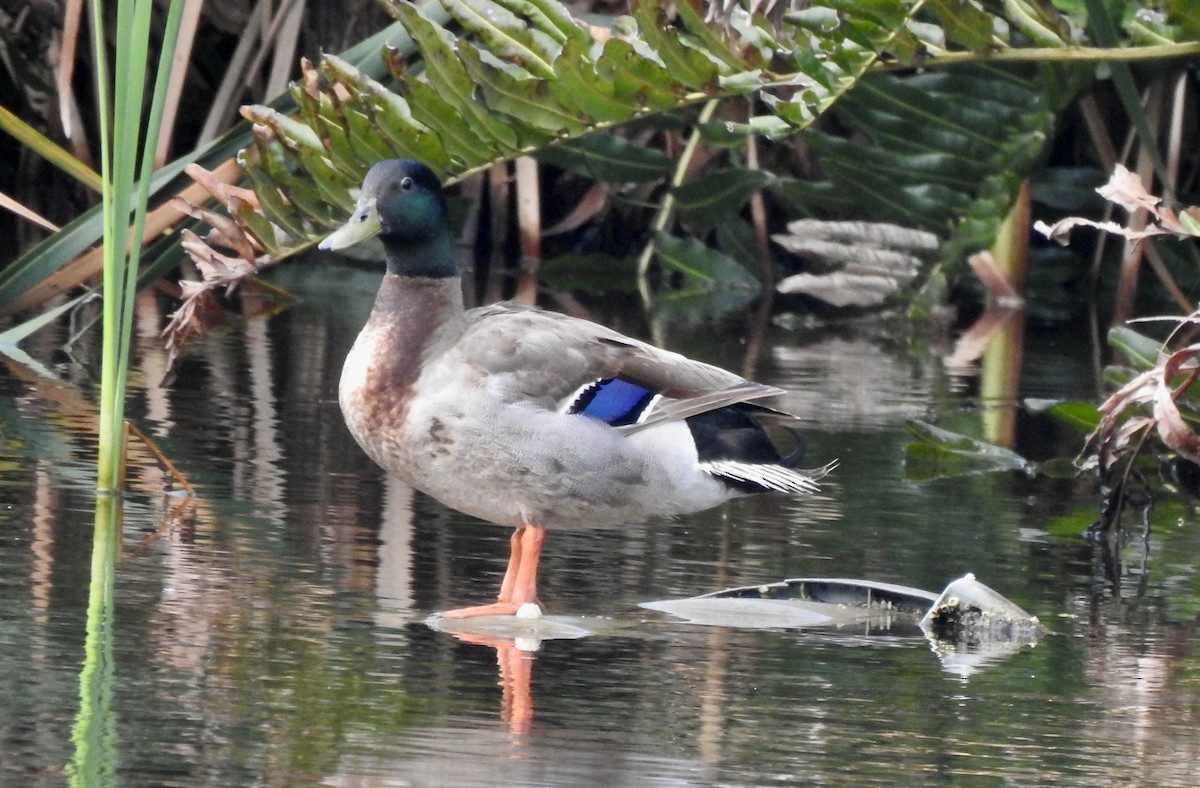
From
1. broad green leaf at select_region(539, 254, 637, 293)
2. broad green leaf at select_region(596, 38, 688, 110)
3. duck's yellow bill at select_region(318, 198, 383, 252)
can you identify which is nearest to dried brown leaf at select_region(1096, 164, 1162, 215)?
duck's yellow bill at select_region(318, 198, 383, 252)

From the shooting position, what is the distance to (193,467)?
19.3ft

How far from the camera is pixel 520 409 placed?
468cm

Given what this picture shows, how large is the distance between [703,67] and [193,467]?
2.04m

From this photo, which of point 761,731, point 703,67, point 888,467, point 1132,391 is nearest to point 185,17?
point 703,67

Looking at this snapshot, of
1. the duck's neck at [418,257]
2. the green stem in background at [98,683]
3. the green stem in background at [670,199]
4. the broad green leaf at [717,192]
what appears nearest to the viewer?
the green stem in background at [98,683]

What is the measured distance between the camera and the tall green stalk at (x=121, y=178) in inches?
188

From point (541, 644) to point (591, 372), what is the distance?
80cm

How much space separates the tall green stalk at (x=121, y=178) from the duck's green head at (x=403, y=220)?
47 cm

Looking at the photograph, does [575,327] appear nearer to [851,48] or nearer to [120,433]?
[120,433]

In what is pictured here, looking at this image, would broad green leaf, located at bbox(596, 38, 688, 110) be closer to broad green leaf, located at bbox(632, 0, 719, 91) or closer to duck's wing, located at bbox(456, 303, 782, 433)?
broad green leaf, located at bbox(632, 0, 719, 91)

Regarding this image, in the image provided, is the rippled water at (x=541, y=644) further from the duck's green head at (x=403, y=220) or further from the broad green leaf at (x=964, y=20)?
the broad green leaf at (x=964, y=20)

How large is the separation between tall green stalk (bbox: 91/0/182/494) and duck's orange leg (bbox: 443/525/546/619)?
41.1 inches

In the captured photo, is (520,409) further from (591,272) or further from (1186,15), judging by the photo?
(591,272)

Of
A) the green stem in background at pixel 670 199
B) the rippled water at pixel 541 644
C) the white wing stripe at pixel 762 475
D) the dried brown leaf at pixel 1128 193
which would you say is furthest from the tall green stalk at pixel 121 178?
the green stem in background at pixel 670 199
